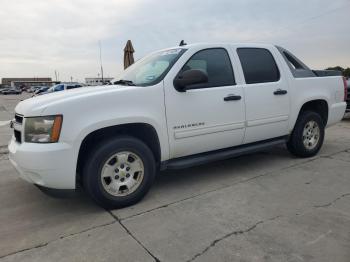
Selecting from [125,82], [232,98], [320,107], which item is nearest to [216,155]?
[232,98]

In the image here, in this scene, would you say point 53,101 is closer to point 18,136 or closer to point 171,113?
point 18,136

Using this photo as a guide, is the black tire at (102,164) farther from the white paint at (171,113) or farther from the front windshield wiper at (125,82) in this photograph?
the front windshield wiper at (125,82)

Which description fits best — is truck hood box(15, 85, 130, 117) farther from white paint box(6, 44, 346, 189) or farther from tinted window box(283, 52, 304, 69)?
tinted window box(283, 52, 304, 69)

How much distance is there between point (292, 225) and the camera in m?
3.02

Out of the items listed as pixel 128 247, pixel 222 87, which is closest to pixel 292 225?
pixel 128 247

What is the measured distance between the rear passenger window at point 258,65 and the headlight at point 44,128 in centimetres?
256

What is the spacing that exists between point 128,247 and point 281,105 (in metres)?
3.13

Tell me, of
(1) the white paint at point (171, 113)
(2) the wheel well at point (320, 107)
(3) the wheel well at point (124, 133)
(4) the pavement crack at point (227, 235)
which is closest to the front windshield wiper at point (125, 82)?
(1) the white paint at point (171, 113)

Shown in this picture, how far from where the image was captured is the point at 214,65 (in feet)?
13.7

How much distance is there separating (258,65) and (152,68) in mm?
1585

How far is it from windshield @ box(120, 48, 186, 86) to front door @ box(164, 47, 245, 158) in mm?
110

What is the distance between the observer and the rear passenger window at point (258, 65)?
445 centimetres

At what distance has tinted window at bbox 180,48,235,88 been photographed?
4039 millimetres

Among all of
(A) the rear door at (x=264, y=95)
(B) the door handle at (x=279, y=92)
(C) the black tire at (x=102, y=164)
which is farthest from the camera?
(B) the door handle at (x=279, y=92)
